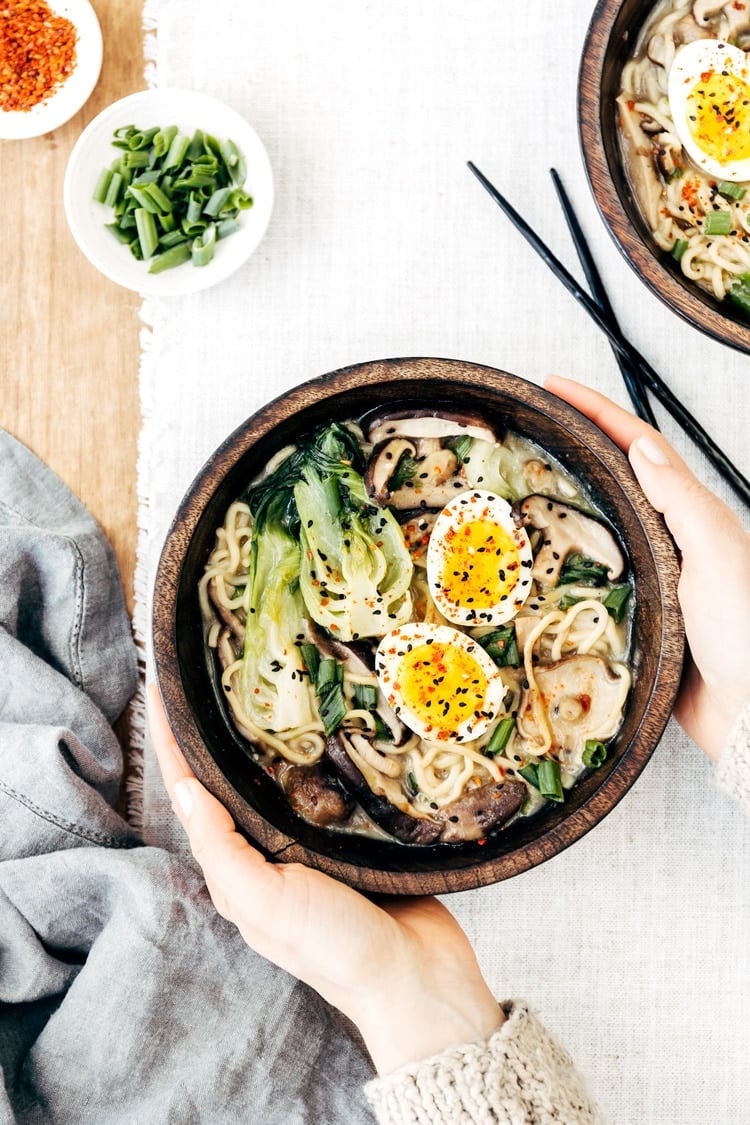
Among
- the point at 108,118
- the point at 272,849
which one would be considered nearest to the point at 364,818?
the point at 272,849

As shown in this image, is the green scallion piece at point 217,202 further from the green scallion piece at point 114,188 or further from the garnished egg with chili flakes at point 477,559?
the garnished egg with chili flakes at point 477,559

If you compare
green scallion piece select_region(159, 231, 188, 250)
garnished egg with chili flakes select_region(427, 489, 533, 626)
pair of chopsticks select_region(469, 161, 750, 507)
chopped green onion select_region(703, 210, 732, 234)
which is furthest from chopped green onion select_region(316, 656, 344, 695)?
chopped green onion select_region(703, 210, 732, 234)

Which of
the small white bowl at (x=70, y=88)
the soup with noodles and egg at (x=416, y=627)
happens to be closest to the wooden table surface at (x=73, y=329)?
the small white bowl at (x=70, y=88)

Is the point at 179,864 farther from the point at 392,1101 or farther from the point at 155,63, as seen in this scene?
the point at 155,63

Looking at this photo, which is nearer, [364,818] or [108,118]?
[364,818]

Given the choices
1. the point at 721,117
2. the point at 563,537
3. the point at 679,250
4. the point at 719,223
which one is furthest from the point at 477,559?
the point at 721,117

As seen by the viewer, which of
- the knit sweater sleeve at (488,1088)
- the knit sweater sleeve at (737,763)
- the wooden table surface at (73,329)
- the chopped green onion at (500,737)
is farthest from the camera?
the wooden table surface at (73,329)

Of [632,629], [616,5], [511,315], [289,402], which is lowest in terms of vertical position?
[632,629]

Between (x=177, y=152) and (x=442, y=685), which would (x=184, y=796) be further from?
(x=177, y=152)

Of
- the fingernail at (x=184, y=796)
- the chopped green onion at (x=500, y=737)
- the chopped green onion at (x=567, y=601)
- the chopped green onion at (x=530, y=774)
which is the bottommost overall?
the fingernail at (x=184, y=796)
